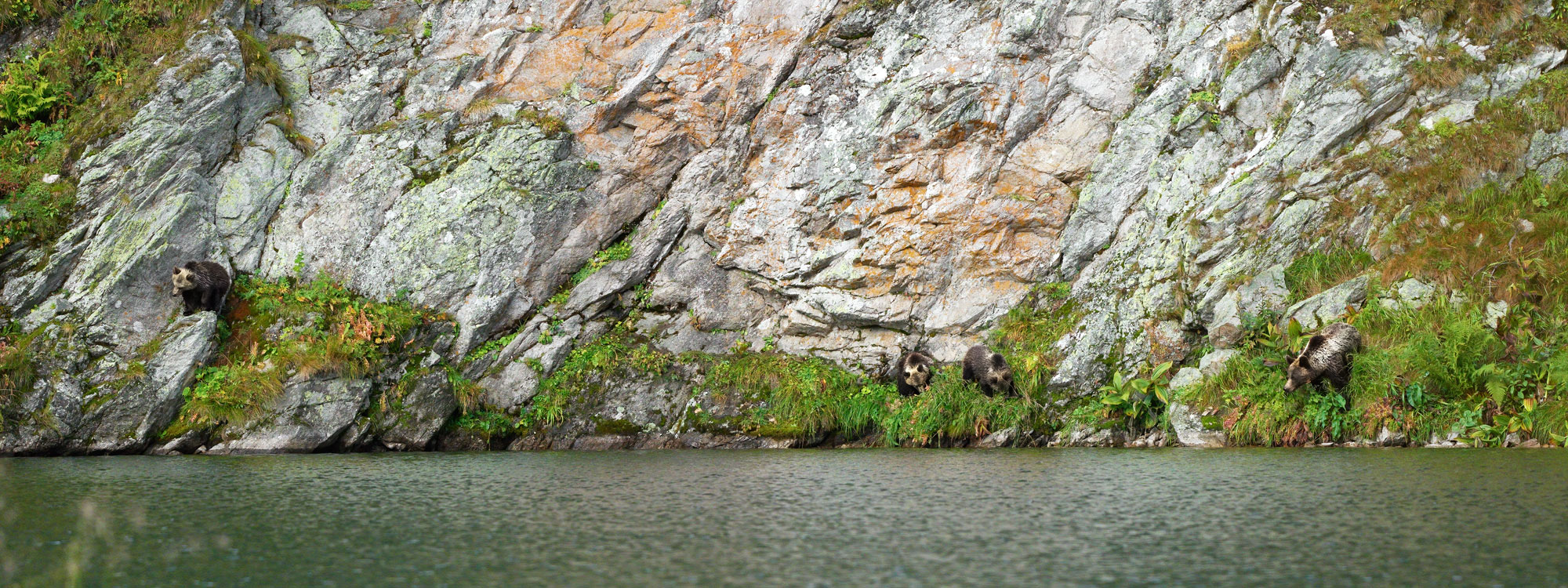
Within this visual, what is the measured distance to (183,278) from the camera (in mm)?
13445

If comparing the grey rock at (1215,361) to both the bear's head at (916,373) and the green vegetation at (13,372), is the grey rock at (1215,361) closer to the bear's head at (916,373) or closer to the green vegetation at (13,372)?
the bear's head at (916,373)

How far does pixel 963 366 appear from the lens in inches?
500

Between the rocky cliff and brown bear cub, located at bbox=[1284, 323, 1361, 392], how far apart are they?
18.4 inches

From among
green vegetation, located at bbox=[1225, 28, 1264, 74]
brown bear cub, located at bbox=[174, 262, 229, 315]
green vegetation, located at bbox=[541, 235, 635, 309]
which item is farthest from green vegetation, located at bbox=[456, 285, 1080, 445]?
brown bear cub, located at bbox=[174, 262, 229, 315]

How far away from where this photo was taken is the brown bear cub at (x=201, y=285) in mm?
13470

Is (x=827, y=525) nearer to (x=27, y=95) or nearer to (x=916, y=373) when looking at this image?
(x=916, y=373)

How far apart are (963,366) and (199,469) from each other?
28.2ft

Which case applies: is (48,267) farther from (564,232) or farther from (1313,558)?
(1313,558)

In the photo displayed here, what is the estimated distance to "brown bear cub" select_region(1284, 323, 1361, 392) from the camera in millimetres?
10367

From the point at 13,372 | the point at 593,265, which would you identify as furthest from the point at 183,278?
the point at 593,265

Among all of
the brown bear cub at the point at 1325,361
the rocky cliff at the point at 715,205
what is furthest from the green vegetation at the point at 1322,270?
the brown bear cub at the point at 1325,361

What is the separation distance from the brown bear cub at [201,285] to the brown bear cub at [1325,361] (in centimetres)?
1387

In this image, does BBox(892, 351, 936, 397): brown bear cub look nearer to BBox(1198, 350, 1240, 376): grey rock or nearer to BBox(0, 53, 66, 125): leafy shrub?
BBox(1198, 350, 1240, 376): grey rock

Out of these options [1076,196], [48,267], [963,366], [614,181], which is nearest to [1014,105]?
[1076,196]
